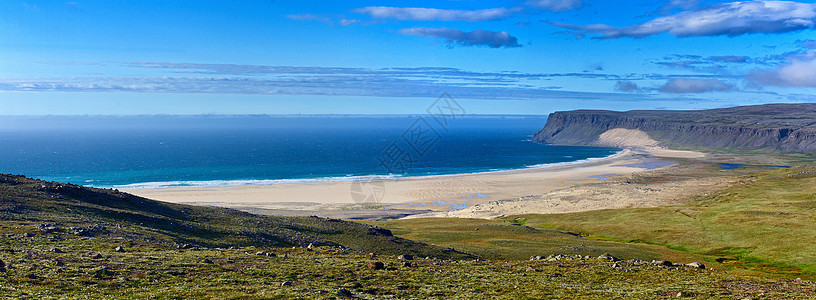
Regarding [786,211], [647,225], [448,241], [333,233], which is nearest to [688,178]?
[786,211]

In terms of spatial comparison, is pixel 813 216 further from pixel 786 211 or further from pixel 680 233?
pixel 680 233

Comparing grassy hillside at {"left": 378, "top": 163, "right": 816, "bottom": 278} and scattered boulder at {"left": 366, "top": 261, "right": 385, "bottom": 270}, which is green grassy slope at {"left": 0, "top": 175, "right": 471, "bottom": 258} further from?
scattered boulder at {"left": 366, "top": 261, "right": 385, "bottom": 270}

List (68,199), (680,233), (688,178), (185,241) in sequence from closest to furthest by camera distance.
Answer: (185,241), (68,199), (680,233), (688,178)

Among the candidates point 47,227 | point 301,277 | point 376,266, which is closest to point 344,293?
point 301,277

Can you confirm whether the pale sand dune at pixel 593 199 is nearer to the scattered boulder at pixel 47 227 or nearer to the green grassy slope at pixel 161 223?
the green grassy slope at pixel 161 223

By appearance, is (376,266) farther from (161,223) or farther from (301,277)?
(161,223)

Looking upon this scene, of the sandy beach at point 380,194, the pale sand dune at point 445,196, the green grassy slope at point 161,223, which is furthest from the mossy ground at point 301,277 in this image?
the sandy beach at point 380,194

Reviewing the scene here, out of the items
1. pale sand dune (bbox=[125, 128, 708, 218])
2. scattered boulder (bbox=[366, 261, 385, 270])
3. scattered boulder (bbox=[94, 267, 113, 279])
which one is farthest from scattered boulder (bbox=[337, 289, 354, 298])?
pale sand dune (bbox=[125, 128, 708, 218])

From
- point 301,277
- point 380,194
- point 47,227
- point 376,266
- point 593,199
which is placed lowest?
point 380,194
